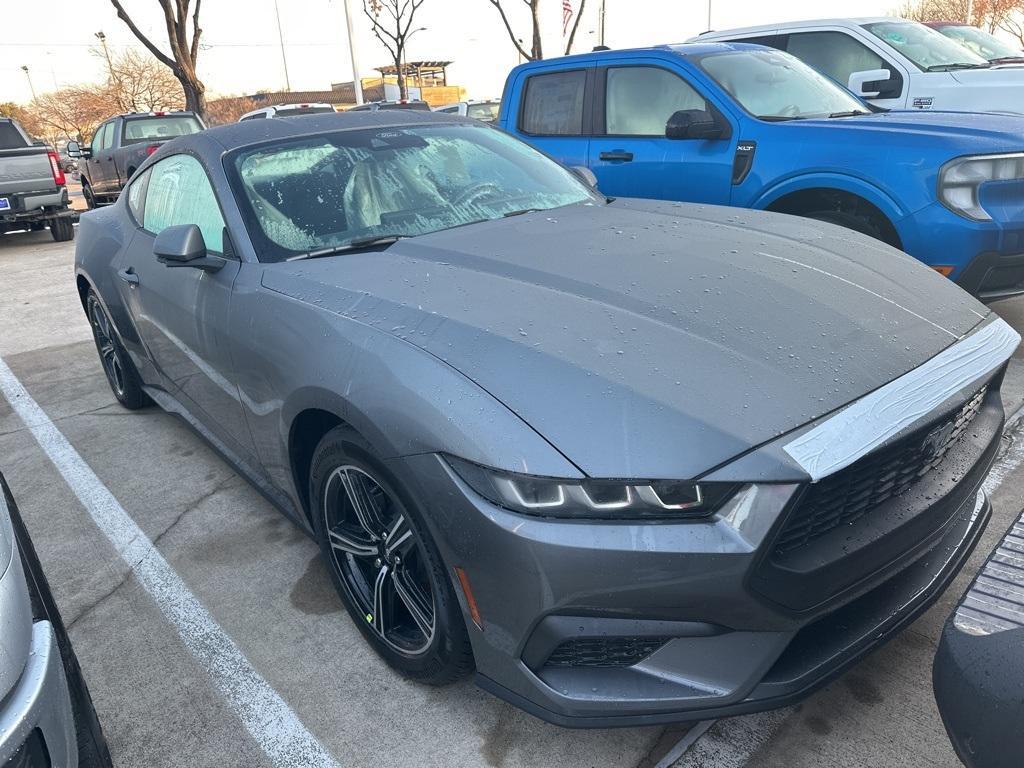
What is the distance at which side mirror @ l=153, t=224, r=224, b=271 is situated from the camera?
2670mm

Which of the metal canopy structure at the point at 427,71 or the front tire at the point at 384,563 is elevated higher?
the metal canopy structure at the point at 427,71

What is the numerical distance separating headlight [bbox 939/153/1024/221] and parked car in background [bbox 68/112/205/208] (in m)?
12.2

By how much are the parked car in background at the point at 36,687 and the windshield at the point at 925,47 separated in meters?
7.99

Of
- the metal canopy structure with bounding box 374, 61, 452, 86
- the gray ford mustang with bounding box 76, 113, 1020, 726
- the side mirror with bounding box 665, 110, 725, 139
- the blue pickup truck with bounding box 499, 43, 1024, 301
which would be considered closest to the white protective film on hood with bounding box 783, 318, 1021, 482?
the gray ford mustang with bounding box 76, 113, 1020, 726

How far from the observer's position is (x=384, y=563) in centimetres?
221

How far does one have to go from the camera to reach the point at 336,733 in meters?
2.13

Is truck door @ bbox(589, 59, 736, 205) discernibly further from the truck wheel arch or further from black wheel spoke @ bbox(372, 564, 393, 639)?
black wheel spoke @ bbox(372, 564, 393, 639)

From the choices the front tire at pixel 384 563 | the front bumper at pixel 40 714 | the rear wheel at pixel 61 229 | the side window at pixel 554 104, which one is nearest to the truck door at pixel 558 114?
the side window at pixel 554 104

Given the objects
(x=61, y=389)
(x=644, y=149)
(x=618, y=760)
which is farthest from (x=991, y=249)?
(x=61, y=389)

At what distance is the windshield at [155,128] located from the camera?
13359 mm

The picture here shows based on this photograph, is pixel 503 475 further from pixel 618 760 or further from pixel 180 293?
pixel 180 293

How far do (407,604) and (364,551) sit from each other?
0.23 m

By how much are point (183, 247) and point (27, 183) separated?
9.83 metres

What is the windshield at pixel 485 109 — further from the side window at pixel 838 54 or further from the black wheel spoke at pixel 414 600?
the black wheel spoke at pixel 414 600
